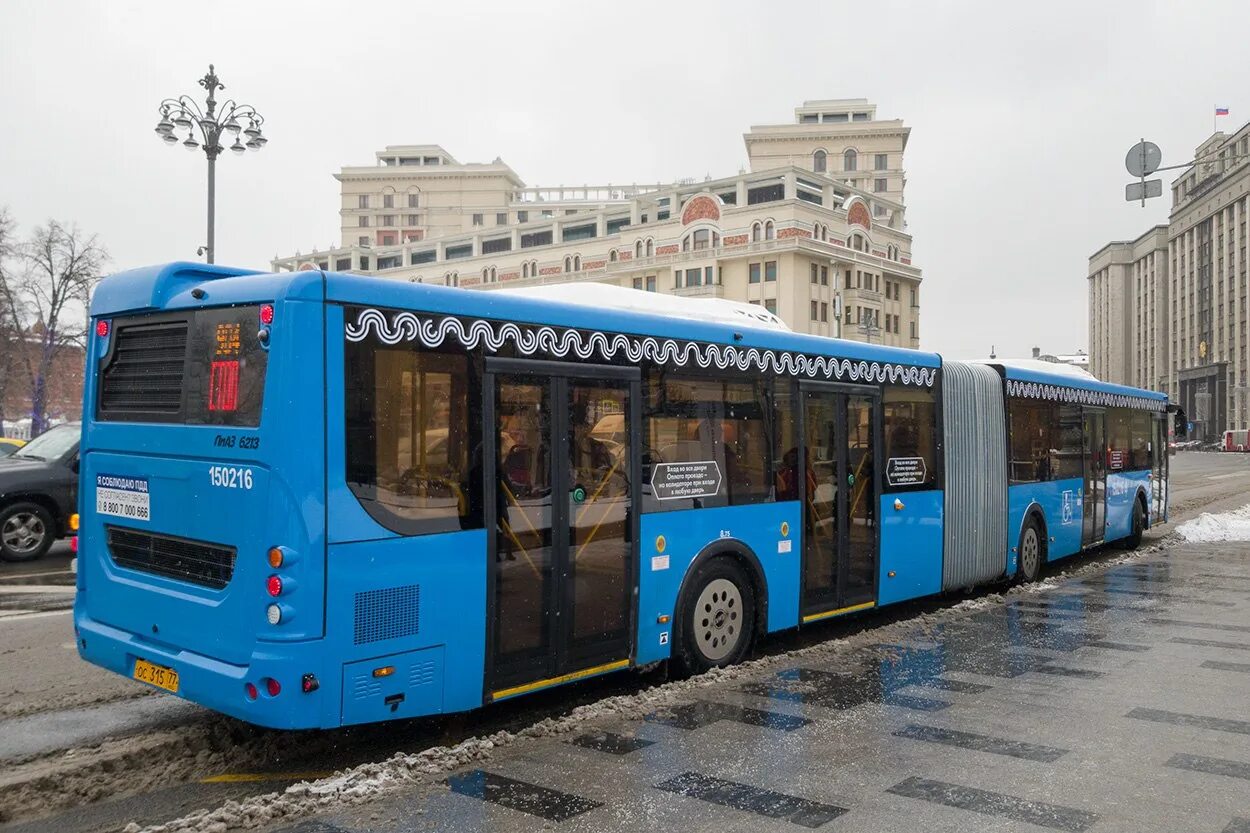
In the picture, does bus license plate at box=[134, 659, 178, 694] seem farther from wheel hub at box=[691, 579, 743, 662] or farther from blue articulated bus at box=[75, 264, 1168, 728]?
wheel hub at box=[691, 579, 743, 662]

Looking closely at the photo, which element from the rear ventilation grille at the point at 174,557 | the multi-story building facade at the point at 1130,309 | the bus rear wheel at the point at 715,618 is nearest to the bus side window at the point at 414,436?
the rear ventilation grille at the point at 174,557

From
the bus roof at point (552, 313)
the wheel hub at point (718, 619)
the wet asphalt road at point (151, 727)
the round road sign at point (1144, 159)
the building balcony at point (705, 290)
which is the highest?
the building balcony at point (705, 290)

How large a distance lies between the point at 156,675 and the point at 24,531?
9.99 metres

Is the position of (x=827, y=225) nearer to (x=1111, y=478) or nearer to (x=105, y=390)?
(x=1111, y=478)

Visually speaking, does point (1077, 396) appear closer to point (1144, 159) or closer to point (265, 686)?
point (1144, 159)

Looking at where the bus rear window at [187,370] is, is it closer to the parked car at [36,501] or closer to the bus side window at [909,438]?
the bus side window at [909,438]

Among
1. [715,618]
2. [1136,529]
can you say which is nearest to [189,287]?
[715,618]

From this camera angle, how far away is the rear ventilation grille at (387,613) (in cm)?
520

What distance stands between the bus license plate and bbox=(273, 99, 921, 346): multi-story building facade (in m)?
61.6

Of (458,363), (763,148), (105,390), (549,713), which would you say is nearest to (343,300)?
(458,363)

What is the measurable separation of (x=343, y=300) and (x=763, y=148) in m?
115

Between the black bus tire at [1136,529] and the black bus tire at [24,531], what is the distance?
55.2 ft

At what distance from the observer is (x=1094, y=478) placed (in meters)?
14.8

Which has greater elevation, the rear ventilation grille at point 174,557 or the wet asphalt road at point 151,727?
the rear ventilation grille at point 174,557
